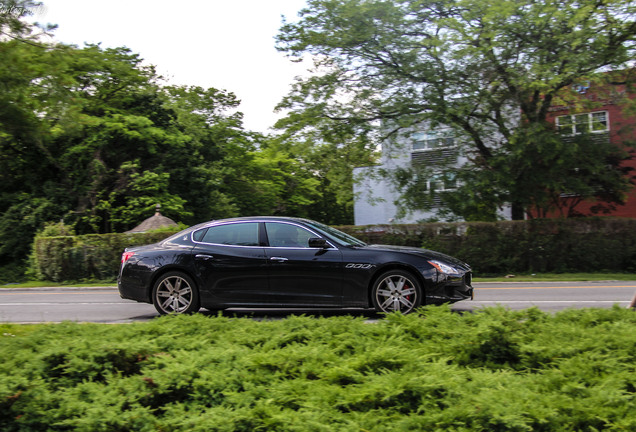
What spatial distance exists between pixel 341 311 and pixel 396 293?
141 centimetres

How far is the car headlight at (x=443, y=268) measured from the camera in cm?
837

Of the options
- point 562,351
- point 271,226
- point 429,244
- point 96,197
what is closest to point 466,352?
point 562,351

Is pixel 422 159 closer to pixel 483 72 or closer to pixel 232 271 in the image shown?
pixel 483 72

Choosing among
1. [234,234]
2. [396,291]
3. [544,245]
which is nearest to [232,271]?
[234,234]

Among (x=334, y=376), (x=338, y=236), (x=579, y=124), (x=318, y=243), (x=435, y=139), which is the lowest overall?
(x=334, y=376)

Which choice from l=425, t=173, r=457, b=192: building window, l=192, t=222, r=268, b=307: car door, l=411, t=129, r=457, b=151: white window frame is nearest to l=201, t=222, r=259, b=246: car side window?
l=192, t=222, r=268, b=307: car door

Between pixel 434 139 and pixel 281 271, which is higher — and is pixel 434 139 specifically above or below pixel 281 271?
above

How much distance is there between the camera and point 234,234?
9070 millimetres

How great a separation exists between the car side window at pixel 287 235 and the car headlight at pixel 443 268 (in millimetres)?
1914

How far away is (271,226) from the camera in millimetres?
9031

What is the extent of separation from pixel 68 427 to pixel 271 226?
18.7 ft

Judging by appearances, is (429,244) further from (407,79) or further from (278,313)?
(278,313)

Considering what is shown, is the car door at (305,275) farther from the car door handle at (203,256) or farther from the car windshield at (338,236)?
the car door handle at (203,256)

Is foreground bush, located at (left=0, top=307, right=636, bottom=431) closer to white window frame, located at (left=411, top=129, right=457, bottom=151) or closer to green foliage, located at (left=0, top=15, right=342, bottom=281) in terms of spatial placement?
white window frame, located at (left=411, top=129, right=457, bottom=151)
